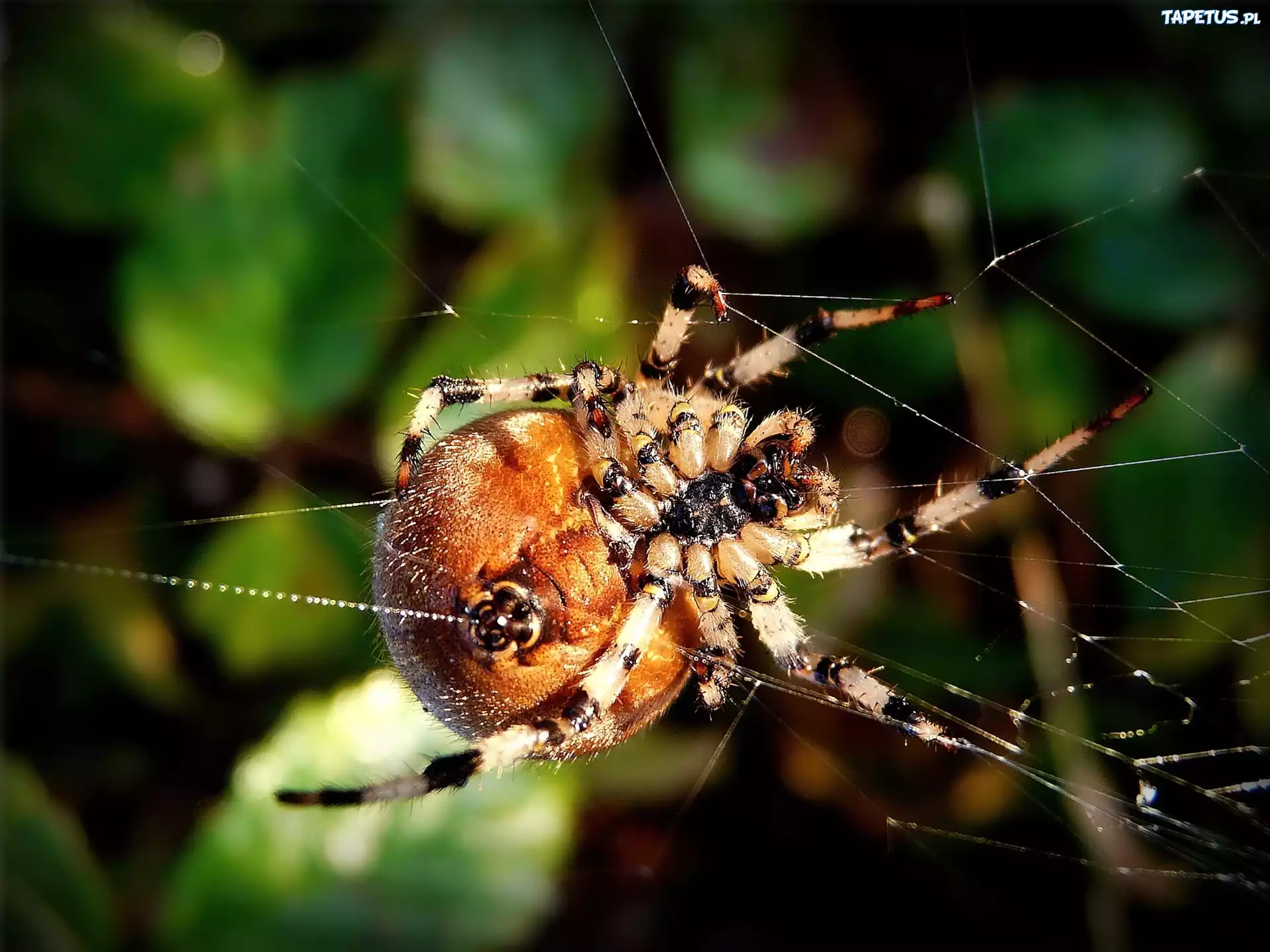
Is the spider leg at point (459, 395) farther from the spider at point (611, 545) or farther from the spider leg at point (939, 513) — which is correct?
the spider leg at point (939, 513)

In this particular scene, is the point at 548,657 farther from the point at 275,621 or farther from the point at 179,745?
the point at 179,745

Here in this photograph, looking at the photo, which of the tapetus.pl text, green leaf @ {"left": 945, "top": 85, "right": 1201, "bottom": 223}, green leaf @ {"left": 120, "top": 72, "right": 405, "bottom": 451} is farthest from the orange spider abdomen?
the tapetus.pl text

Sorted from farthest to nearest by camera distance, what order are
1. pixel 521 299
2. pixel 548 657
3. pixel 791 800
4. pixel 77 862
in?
1. pixel 791 800
2. pixel 521 299
3. pixel 77 862
4. pixel 548 657

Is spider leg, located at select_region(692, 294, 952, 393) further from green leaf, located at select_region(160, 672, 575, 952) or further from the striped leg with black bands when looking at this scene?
green leaf, located at select_region(160, 672, 575, 952)

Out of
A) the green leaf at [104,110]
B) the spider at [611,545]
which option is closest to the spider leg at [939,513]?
the spider at [611,545]

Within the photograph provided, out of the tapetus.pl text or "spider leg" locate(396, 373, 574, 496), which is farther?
the tapetus.pl text

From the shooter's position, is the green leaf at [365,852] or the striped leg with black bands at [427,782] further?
the green leaf at [365,852]

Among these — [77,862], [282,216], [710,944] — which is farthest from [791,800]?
[282,216]
